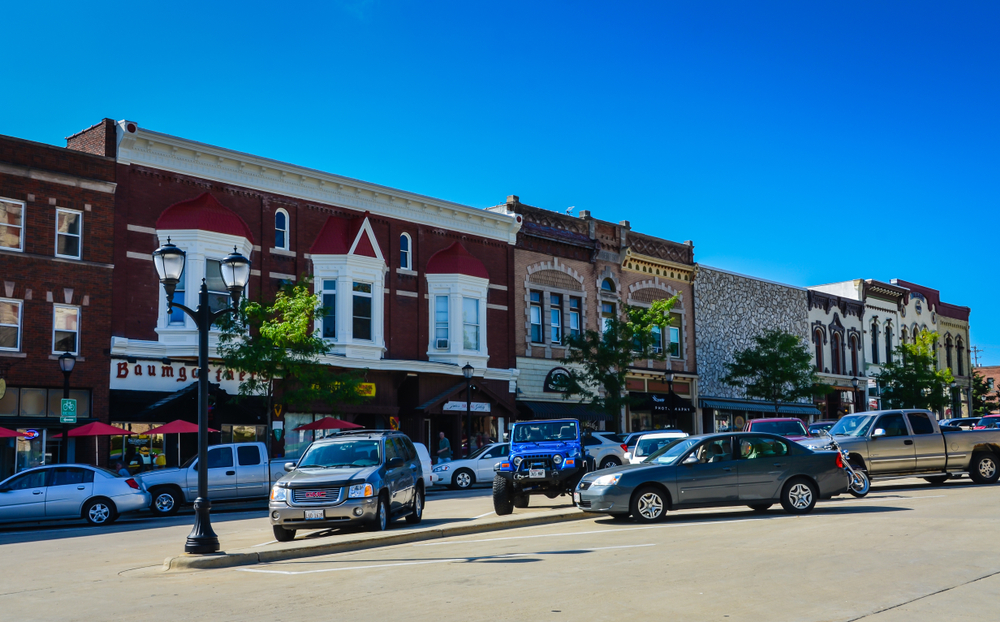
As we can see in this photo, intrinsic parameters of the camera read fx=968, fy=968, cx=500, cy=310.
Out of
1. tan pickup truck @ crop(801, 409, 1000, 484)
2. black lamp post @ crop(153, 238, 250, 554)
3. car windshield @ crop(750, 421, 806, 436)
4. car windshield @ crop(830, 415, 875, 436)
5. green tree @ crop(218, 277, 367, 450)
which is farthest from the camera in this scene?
green tree @ crop(218, 277, 367, 450)

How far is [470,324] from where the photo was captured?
38188 mm

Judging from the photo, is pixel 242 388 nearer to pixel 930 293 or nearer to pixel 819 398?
pixel 819 398

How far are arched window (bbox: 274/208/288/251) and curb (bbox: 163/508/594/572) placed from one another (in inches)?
712

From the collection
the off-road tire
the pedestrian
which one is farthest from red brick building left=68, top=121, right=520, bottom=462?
the off-road tire

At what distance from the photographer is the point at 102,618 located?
29.0ft

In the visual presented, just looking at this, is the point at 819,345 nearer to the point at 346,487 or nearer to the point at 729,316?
the point at 729,316

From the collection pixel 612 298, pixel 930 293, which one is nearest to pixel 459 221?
pixel 612 298

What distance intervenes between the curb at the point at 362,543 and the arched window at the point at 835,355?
43.1m

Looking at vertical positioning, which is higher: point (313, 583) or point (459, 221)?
point (459, 221)

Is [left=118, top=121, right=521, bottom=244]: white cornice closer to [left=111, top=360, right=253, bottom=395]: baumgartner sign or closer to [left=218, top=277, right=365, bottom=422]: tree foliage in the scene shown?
[left=218, top=277, right=365, bottom=422]: tree foliage

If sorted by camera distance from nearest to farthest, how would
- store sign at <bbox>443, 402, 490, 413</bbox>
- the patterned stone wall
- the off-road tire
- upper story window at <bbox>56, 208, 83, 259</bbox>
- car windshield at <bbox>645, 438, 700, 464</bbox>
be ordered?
car windshield at <bbox>645, 438, 700, 464</bbox>
the off-road tire
upper story window at <bbox>56, 208, 83, 259</bbox>
store sign at <bbox>443, 402, 490, 413</bbox>
the patterned stone wall

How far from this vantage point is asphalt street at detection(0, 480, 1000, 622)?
8.44 m

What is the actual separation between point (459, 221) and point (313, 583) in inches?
1147

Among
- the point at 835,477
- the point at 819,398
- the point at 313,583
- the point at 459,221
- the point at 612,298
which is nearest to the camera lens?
the point at 313,583
